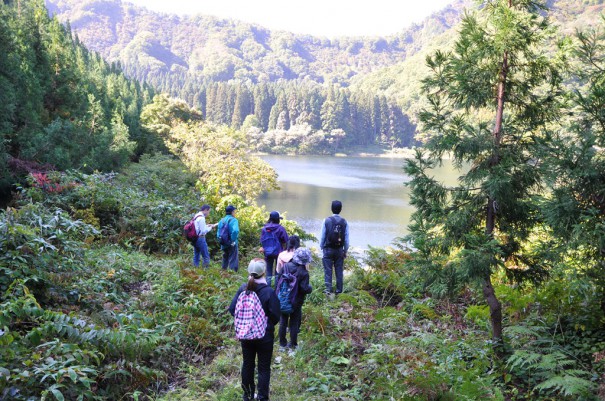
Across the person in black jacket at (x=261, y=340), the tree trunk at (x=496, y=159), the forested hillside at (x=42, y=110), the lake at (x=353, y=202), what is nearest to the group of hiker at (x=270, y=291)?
the person in black jacket at (x=261, y=340)

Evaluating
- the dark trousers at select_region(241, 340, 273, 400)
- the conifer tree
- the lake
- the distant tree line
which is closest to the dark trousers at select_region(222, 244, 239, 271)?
the conifer tree

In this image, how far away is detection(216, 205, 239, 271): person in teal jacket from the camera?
891 centimetres

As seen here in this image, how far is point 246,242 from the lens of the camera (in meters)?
12.8

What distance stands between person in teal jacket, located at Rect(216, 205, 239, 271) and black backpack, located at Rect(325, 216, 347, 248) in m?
2.14

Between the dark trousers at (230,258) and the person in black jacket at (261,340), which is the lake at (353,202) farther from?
the person in black jacket at (261,340)

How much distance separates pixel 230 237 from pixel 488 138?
5316 millimetres

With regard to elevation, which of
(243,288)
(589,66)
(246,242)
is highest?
(589,66)

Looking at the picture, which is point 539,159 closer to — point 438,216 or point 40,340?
point 438,216

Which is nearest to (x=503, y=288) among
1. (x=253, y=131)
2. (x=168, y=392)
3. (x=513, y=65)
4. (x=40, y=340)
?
(x=513, y=65)

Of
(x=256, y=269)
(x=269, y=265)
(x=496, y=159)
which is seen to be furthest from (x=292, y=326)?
(x=496, y=159)

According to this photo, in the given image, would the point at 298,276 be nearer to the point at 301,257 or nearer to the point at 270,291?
the point at 301,257

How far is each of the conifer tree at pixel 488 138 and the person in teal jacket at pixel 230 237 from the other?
4.16 m

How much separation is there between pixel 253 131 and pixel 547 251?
8038cm

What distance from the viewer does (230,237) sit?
9.05m
